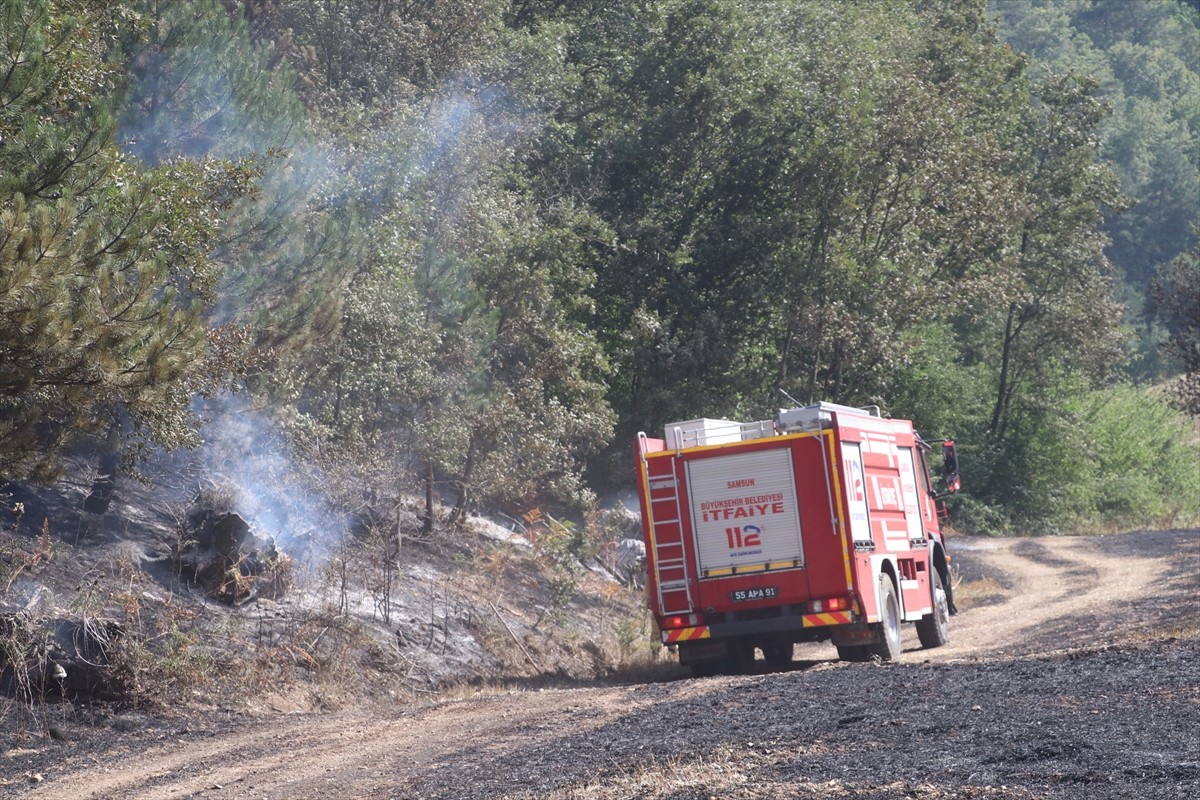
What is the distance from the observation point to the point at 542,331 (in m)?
22.2

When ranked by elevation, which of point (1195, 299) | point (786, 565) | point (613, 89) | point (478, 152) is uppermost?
point (613, 89)

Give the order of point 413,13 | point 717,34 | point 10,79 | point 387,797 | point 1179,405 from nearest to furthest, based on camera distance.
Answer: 1. point 387,797
2. point 10,79
3. point 413,13
4. point 717,34
5. point 1179,405

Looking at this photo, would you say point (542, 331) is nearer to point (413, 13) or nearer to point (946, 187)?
point (413, 13)

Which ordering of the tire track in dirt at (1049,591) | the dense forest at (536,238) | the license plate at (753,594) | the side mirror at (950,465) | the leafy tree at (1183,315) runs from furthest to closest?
the leafy tree at (1183,315), the side mirror at (950,465), the tire track in dirt at (1049,591), the license plate at (753,594), the dense forest at (536,238)

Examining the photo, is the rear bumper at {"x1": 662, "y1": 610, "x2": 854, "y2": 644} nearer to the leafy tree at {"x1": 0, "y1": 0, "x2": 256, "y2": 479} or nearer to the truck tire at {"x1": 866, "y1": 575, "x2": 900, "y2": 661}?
the truck tire at {"x1": 866, "y1": 575, "x2": 900, "y2": 661}

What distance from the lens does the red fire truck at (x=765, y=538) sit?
570 inches

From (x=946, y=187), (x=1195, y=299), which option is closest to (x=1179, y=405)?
(x=1195, y=299)

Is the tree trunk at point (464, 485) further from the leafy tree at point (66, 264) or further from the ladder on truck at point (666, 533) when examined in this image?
the leafy tree at point (66, 264)

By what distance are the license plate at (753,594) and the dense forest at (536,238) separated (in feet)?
18.5

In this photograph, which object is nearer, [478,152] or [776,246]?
[478,152]

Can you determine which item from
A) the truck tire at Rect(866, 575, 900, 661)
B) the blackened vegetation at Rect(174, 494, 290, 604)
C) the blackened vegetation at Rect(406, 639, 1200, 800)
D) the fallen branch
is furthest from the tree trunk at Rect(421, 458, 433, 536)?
the blackened vegetation at Rect(406, 639, 1200, 800)

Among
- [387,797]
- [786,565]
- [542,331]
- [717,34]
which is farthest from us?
[717,34]

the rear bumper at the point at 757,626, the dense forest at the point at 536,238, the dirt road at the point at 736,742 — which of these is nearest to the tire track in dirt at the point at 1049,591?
the dirt road at the point at 736,742

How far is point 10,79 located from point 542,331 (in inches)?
527
